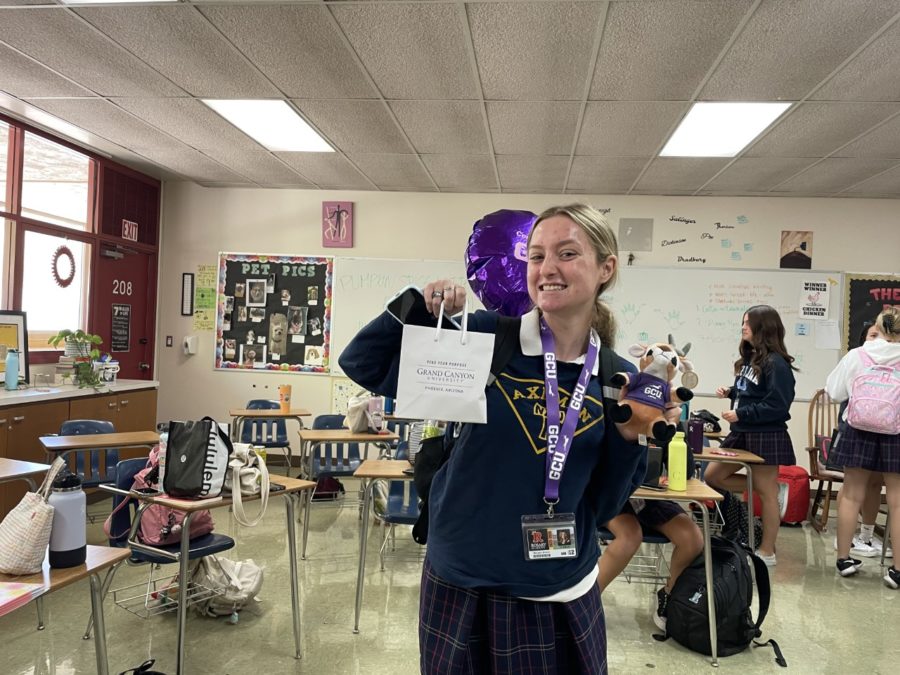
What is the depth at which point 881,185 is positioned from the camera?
510 cm

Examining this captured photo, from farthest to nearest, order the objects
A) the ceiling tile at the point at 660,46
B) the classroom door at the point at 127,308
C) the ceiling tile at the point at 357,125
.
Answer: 1. the classroom door at the point at 127,308
2. the ceiling tile at the point at 357,125
3. the ceiling tile at the point at 660,46

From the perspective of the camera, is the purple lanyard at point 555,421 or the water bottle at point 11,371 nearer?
the purple lanyard at point 555,421

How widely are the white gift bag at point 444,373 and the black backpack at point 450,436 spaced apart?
7 centimetres

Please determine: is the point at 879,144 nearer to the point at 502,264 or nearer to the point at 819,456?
the point at 819,456

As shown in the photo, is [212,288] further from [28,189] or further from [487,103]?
[487,103]

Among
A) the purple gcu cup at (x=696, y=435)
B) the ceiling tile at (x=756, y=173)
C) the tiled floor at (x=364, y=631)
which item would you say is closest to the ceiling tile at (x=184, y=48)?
the tiled floor at (x=364, y=631)

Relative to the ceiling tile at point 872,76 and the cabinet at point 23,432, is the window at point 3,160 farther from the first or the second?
the ceiling tile at point 872,76

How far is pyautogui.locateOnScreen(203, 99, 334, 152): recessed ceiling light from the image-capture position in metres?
3.93

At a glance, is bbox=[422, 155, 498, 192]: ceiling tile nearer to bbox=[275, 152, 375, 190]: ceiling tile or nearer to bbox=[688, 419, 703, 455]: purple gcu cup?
bbox=[275, 152, 375, 190]: ceiling tile

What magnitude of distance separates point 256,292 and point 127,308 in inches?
45.7

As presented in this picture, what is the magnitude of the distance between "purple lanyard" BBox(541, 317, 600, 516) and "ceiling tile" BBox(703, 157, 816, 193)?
424 cm

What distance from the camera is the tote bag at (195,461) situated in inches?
83.2

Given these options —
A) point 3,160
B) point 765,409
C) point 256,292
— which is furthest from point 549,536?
point 256,292

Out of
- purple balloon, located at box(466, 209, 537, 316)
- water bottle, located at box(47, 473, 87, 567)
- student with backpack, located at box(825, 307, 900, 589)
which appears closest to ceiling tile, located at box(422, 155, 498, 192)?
student with backpack, located at box(825, 307, 900, 589)
